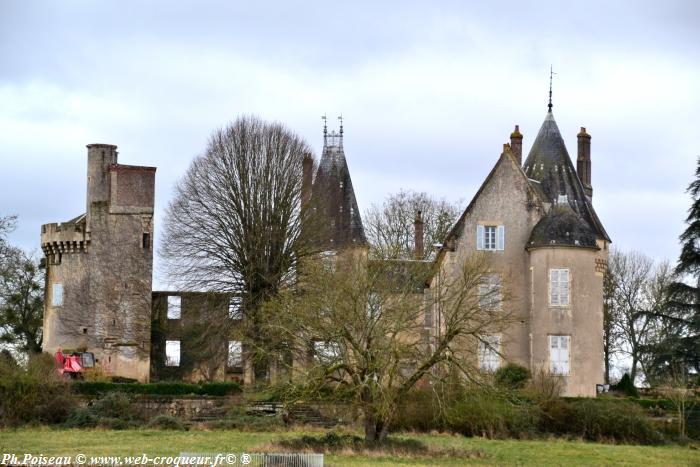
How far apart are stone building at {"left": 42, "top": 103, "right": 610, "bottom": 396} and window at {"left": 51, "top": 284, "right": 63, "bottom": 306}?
0.05 metres

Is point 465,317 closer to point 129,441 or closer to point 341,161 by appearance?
point 129,441

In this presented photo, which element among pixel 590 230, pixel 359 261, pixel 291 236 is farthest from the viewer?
pixel 291 236

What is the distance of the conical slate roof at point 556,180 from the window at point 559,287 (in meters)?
1.39

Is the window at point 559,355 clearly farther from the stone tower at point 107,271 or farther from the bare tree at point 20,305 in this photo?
the bare tree at point 20,305

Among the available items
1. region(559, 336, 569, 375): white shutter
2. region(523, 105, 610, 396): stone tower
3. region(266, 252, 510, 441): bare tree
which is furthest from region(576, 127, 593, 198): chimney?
region(266, 252, 510, 441): bare tree

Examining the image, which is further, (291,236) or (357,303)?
(291,236)

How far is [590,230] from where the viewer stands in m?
46.3

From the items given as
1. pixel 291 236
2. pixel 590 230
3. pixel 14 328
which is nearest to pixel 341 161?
pixel 291 236

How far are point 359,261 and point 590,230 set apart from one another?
14.2 meters

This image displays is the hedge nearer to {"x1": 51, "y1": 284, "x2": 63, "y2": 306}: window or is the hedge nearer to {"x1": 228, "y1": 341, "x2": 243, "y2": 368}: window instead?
{"x1": 228, "y1": 341, "x2": 243, "y2": 368}: window

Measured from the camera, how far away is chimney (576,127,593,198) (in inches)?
2040

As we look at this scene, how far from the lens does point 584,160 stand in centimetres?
5212

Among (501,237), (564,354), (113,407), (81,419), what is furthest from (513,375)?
(81,419)

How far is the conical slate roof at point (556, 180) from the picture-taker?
151 ft
